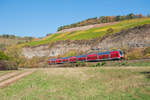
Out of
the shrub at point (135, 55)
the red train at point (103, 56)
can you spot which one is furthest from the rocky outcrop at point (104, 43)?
the red train at point (103, 56)

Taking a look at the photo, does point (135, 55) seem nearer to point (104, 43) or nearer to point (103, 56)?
point (103, 56)

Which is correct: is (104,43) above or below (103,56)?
above

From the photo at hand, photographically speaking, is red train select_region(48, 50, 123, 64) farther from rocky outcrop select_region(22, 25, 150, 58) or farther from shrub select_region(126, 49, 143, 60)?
rocky outcrop select_region(22, 25, 150, 58)

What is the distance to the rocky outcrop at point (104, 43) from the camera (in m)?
36.8

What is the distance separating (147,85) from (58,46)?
A: 168 ft

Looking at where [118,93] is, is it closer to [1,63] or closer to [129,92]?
[129,92]

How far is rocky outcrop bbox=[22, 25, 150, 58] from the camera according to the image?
36812mm

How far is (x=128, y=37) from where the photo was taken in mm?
39781

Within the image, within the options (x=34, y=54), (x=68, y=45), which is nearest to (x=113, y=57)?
(x=68, y=45)

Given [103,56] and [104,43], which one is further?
[104,43]

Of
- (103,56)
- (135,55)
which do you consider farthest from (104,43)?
(135,55)

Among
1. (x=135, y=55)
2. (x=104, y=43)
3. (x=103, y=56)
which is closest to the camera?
(x=135, y=55)

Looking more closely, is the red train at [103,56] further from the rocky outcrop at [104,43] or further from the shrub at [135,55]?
the rocky outcrop at [104,43]

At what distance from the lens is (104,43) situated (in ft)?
148
